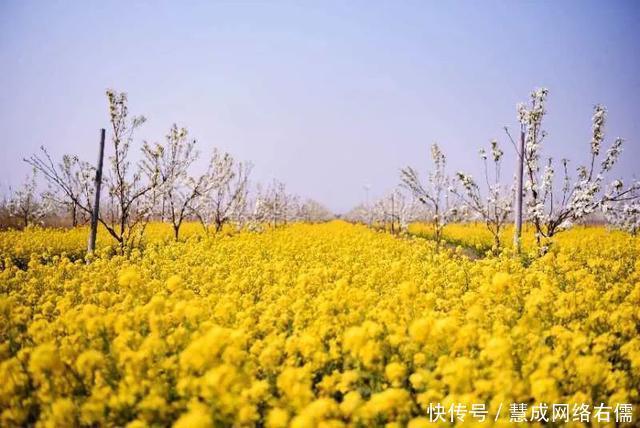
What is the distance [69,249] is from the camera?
15398 millimetres

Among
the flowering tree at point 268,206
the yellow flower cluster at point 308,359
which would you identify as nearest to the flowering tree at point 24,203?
the flowering tree at point 268,206

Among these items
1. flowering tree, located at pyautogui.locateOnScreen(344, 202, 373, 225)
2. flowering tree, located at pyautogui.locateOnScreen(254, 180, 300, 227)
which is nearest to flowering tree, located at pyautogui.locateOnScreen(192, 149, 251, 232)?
flowering tree, located at pyautogui.locateOnScreen(254, 180, 300, 227)

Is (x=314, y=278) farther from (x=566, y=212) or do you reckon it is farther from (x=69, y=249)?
(x=69, y=249)

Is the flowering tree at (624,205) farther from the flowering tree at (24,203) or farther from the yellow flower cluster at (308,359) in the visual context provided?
the flowering tree at (24,203)

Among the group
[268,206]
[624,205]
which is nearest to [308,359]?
[624,205]

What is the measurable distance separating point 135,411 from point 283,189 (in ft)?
114

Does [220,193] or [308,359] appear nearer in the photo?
[308,359]

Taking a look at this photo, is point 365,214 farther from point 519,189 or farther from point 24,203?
point 519,189

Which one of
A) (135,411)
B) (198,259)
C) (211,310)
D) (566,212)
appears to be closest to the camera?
(135,411)

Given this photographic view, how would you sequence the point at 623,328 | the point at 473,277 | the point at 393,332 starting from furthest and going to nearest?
the point at 473,277, the point at 623,328, the point at 393,332

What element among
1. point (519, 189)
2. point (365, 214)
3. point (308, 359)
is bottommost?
point (308, 359)

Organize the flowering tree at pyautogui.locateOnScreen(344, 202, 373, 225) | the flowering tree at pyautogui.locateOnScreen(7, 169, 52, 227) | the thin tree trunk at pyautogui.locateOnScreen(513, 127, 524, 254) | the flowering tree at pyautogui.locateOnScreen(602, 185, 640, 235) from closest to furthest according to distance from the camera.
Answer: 1. the flowering tree at pyautogui.locateOnScreen(602, 185, 640, 235)
2. the thin tree trunk at pyautogui.locateOnScreen(513, 127, 524, 254)
3. the flowering tree at pyautogui.locateOnScreen(7, 169, 52, 227)
4. the flowering tree at pyautogui.locateOnScreen(344, 202, 373, 225)

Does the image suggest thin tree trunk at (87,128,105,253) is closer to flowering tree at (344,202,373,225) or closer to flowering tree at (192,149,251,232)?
flowering tree at (192,149,251,232)

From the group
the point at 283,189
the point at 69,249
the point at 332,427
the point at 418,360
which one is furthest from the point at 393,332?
the point at 283,189
